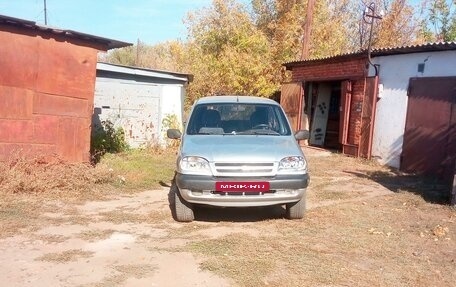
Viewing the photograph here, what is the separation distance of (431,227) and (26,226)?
17.4ft

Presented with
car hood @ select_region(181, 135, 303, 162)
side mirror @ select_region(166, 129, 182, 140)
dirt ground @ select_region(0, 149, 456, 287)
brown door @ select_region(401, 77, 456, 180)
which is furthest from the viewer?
brown door @ select_region(401, 77, 456, 180)

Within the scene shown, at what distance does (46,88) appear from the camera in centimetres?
765

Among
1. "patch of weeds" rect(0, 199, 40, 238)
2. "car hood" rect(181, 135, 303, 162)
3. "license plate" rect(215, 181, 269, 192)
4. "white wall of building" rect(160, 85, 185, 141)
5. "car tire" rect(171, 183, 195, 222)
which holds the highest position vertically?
"white wall of building" rect(160, 85, 185, 141)

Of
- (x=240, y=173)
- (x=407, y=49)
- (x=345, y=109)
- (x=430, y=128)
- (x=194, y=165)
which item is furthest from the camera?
(x=345, y=109)

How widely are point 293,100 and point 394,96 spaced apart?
546 cm

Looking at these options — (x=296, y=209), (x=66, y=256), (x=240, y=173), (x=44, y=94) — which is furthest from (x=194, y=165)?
(x=44, y=94)

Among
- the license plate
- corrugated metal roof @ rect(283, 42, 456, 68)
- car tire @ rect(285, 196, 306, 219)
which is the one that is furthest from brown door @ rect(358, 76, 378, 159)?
the license plate

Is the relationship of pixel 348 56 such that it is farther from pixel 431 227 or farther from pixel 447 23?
pixel 447 23

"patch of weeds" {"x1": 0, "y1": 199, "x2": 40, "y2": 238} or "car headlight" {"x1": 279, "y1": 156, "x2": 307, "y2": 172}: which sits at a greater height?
"car headlight" {"x1": 279, "y1": 156, "x2": 307, "y2": 172}

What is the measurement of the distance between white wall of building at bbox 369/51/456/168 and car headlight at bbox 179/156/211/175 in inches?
277

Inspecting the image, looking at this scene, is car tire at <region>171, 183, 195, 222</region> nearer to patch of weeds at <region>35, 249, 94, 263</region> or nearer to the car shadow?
the car shadow

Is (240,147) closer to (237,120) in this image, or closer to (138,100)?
(237,120)

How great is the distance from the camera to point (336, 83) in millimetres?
15898

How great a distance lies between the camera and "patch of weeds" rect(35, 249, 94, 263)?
14.2ft
